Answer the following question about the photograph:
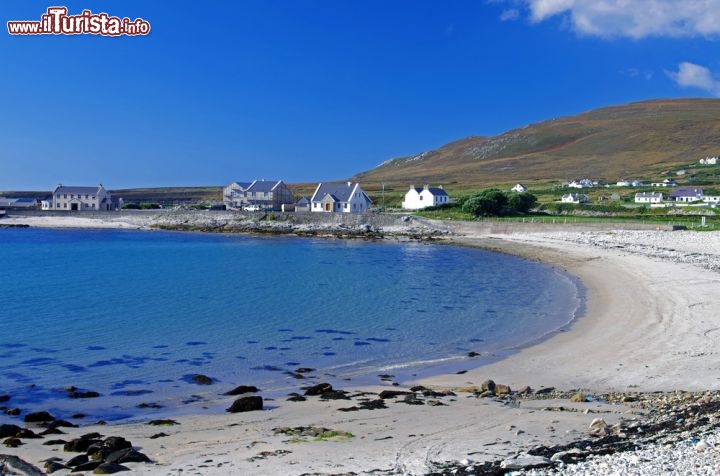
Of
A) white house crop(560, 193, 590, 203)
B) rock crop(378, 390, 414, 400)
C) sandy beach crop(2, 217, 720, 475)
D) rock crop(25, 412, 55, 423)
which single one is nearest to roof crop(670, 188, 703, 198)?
white house crop(560, 193, 590, 203)

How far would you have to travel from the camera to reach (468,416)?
32.4 feet

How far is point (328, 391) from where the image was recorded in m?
11.9

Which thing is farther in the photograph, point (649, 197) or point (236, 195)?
Result: point (236, 195)

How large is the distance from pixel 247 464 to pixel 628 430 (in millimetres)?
4621

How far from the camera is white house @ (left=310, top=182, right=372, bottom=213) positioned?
79562mm

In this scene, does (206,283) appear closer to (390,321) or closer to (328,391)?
(390,321)

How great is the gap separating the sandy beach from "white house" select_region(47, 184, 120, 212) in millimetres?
83733

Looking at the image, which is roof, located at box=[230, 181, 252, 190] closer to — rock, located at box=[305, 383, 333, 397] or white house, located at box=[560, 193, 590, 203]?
white house, located at box=[560, 193, 590, 203]

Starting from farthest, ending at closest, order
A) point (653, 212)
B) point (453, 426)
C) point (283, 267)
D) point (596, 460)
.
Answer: point (653, 212), point (283, 267), point (453, 426), point (596, 460)

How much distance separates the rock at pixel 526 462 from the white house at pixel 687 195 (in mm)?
77097

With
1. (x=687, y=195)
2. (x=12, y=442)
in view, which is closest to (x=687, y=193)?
(x=687, y=195)

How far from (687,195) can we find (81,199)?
255 ft

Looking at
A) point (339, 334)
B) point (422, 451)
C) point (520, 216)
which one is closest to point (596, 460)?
point (422, 451)

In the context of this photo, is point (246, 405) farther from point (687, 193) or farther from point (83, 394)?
point (687, 193)
